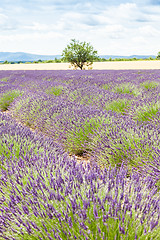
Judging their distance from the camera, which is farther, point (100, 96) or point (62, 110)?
point (100, 96)

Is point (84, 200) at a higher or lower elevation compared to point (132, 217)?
higher

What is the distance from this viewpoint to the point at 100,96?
18.8 ft

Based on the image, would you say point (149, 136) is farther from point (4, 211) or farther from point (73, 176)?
point (4, 211)

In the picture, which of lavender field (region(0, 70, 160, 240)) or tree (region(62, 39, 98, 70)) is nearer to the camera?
lavender field (region(0, 70, 160, 240))

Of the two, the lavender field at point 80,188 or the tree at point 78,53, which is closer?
the lavender field at point 80,188

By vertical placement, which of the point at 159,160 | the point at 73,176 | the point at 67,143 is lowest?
the point at 67,143

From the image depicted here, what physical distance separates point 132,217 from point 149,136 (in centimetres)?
153

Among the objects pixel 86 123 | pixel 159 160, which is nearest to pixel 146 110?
pixel 86 123

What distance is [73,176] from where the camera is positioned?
1620 millimetres

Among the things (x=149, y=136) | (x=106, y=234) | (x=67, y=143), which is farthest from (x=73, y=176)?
(x=67, y=143)

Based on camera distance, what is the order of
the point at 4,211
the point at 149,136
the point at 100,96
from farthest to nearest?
the point at 100,96
the point at 149,136
the point at 4,211

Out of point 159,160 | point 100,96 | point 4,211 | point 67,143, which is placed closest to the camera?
point 4,211

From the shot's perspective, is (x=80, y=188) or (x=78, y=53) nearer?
(x=80, y=188)

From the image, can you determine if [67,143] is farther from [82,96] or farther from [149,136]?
[82,96]
